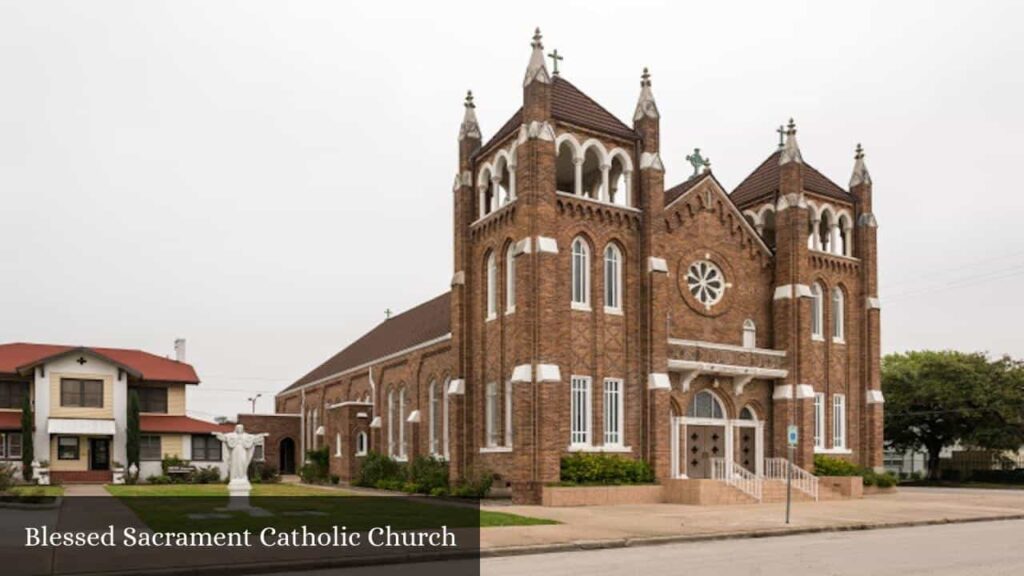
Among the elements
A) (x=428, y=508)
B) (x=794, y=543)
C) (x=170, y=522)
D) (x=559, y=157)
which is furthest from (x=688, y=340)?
(x=170, y=522)

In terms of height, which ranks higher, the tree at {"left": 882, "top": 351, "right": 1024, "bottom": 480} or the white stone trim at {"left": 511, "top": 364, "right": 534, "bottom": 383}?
the white stone trim at {"left": 511, "top": 364, "right": 534, "bottom": 383}

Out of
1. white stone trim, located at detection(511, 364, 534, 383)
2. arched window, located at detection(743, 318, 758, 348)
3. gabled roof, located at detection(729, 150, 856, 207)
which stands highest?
gabled roof, located at detection(729, 150, 856, 207)

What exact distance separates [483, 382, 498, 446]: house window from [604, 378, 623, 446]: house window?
12.2 ft

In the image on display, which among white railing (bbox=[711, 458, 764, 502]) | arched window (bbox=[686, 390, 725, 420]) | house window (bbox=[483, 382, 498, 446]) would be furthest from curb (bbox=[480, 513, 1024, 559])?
house window (bbox=[483, 382, 498, 446])

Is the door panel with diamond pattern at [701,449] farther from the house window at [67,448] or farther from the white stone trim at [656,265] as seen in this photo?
the house window at [67,448]

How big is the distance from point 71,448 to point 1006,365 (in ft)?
150

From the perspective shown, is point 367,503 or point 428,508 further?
point 367,503

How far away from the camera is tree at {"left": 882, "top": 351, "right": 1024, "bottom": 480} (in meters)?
48.4

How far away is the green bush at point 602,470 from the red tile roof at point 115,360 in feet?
86.7

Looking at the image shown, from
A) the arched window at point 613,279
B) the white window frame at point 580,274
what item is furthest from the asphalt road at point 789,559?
the arched window at point 613,279

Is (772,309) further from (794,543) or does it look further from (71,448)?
(71,448)

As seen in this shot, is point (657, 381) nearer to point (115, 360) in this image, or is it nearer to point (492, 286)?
point (492, 286)

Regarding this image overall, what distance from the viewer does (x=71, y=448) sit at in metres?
45.9

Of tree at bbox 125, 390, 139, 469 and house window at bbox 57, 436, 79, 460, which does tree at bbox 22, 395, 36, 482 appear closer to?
house window at bbox 57, 436, 79, 460
